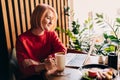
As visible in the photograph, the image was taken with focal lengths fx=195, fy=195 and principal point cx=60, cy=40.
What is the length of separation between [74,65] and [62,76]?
22 centimetres

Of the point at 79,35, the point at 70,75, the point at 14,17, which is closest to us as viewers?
the point at 70,75

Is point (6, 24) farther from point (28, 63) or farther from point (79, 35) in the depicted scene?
point (79, 35)

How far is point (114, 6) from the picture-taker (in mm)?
3086

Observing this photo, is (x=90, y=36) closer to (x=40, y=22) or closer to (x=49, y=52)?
(x=49, y=52)

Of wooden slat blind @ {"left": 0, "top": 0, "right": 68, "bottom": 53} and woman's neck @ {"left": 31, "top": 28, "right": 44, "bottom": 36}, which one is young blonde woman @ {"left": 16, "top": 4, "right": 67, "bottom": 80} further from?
wooden slat blind @ {"left": 0, "top": 0, "right": 68, "bottom": 53}

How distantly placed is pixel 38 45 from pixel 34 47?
0.16 ft

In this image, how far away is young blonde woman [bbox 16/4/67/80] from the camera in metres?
1.47

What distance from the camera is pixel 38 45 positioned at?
176cm

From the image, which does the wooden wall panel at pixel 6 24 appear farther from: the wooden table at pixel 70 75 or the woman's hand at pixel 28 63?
the wooden table at pixel 70 75

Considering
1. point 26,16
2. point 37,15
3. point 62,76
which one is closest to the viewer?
point 62,76

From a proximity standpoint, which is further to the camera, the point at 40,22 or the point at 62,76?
the point at 40,22

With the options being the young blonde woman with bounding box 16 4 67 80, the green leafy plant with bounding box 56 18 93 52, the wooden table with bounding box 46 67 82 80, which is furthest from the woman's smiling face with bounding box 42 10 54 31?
the green leafy plant with bounding box 56 18 93 52

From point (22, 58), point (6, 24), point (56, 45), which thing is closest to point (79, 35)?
point (56, 45)

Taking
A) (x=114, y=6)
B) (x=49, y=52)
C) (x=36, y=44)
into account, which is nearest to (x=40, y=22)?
(x=36, y=44)
